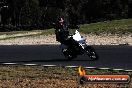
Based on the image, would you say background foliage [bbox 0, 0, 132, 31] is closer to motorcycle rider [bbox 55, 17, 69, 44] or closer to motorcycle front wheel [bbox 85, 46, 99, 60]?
motorcycle rider [bbox 55, 17, 69, 44]

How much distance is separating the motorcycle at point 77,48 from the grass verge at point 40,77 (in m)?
2.79

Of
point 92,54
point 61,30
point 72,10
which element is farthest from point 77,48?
point 72,10

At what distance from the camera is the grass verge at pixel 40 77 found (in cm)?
1132

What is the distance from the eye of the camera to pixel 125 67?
49.7 feet

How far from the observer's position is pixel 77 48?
1827 centimetres

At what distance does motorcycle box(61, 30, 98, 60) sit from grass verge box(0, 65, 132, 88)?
2.79 meters

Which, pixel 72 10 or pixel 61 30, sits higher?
pixel 61 30

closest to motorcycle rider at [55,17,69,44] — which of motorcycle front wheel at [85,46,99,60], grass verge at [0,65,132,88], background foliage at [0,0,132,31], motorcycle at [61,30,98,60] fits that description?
motorcycle at [61,30,98,60]

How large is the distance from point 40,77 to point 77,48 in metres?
5.51

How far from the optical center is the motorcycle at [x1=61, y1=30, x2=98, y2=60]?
58.4ft

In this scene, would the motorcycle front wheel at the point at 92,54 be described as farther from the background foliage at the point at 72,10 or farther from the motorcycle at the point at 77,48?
the background foliage at the point at 72,10

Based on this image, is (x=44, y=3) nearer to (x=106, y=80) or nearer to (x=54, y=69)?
(x=54, y=69)

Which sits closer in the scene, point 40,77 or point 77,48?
point 40,77

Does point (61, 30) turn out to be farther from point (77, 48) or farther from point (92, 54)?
point (92, 54)
